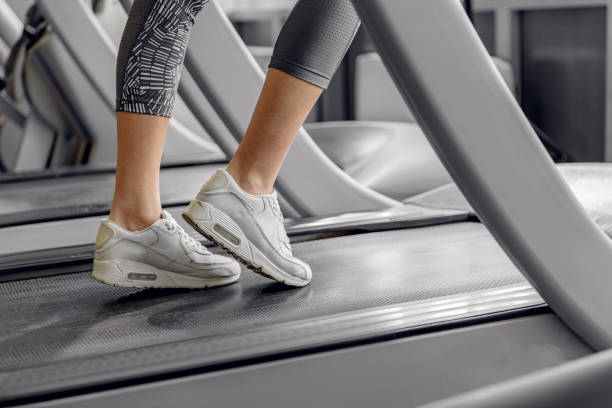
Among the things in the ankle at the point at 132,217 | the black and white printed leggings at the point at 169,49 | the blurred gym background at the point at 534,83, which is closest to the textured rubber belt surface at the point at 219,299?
the ankle at the point at 132,217

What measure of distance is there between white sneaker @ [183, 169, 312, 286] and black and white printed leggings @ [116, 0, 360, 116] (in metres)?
0.16

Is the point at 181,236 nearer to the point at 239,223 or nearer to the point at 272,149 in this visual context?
the point at 239,223

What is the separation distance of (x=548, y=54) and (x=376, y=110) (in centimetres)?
99

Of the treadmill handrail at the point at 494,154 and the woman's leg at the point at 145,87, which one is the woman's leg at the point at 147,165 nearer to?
the woman's leg at the point at 145,87

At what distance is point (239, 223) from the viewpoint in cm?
116

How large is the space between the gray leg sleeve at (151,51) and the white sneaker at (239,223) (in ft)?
0.53

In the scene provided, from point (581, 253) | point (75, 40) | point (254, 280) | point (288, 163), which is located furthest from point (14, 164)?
point (581, 253)

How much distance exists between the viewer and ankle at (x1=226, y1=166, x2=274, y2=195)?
119 cm

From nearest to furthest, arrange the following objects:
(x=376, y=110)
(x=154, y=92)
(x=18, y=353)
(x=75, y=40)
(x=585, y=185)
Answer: (x=18, y=353) < (x=154, y=92) < (x=585, y=185) < (x=75, y=40) < (x=376, y=110)

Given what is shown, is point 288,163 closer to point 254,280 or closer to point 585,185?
point 254,280

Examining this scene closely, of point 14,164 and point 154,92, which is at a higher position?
point 154,92

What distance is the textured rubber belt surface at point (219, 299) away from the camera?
1.01 meters

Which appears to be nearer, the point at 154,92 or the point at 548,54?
the point at 154,92

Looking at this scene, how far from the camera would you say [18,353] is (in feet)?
3.17
